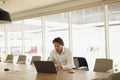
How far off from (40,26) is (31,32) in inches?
27.6

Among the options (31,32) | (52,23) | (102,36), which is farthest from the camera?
(31,32)

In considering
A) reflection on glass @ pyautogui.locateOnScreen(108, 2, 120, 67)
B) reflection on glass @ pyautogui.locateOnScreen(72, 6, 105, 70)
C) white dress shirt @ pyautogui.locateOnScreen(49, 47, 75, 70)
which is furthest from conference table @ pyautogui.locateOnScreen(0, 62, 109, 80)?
reflection on glass @ pyautogui.locateOnScreen(72, 6, 105, 70)

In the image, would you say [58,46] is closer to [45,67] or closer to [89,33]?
[45,67]

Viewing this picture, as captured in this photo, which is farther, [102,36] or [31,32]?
[31,32]

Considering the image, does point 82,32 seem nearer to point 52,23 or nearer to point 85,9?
point 85,9

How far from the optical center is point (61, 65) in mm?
3729

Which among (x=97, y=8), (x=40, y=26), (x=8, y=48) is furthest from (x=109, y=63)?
(x=8, y=48)

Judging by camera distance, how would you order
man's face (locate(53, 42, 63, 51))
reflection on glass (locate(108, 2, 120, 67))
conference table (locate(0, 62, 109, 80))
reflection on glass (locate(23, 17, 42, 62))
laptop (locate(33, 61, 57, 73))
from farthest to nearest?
reflection on glass (locate(23, 17, 42, 62)), reflection on glass (locate(108, 2, 120, 67)), man's face (locate(53, 42, 63, 51)), laptop (locate(33, 61, 57, 73)), conference table (locate(0, 62, 109, 80))

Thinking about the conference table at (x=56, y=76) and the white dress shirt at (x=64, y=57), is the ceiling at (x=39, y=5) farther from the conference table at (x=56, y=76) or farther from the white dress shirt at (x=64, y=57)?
the conference table at (x=56, y=76)

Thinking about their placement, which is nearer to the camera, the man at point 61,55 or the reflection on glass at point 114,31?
the man at point 61,55

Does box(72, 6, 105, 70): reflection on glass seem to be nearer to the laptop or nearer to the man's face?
the man's face

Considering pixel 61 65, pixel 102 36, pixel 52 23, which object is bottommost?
pixel 61 65

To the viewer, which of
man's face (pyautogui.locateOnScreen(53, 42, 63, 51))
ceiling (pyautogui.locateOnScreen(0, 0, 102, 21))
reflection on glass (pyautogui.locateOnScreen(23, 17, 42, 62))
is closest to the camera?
man's face (pyautogui.locateOnScreen(53, 42, 63, 51))

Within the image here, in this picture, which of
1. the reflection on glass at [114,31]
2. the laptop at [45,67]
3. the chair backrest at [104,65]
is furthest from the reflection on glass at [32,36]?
the laptop at [45,67]
